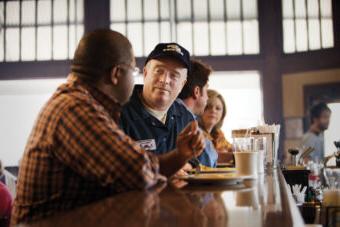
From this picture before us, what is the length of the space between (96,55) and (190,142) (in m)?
0.39

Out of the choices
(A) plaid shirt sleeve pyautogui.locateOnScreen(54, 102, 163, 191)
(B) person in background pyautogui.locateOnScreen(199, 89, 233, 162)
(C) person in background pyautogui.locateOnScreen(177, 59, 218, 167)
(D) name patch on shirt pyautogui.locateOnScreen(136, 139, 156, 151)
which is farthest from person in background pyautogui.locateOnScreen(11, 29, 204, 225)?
(B) person in background pyautogui.locateOnScreen(199, 89, 233, 162)

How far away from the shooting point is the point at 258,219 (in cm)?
93

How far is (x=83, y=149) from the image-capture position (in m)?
1.36

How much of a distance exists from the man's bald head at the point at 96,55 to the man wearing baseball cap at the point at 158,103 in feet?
2.88

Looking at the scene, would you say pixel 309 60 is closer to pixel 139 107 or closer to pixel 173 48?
pixel 173 48

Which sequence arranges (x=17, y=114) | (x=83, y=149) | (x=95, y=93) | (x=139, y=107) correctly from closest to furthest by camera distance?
(x=83, y=149) → (x=95, y=93) → (x=139, y=107) → (x=17, y=114)

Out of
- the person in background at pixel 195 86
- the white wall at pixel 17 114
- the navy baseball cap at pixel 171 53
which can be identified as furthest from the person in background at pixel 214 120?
the white wall at pixel 17 114

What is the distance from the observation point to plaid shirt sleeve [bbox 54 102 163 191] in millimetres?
1363

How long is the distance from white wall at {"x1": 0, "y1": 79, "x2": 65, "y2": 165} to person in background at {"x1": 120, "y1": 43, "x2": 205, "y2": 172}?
4837 millimetres

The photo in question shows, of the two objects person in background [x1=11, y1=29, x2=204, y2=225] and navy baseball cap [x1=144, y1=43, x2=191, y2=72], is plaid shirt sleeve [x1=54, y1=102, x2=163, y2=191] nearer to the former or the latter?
person in background [x1=11, y1=29, x2=204, y2=225]

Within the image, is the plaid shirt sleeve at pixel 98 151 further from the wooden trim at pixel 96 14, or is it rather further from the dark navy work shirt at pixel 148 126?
the wooden trim at pixel 96 14

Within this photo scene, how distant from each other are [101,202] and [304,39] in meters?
5.58

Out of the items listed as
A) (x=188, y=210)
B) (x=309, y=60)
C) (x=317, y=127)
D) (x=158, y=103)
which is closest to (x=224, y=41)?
(x=309, y=60)

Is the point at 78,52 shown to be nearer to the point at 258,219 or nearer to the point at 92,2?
the point at 258,219
